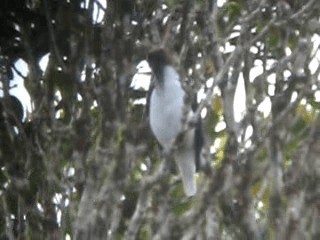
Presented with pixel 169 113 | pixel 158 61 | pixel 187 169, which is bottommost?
pixel 187 169

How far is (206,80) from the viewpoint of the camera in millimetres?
3100

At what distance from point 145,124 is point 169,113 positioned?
16cm

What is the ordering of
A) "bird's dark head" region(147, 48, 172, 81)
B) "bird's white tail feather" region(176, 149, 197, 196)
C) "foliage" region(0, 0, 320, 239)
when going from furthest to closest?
1. "bird's white tail feather" region(176, 149, 197, 196)
2. "bird's dark head" region(147, 48, 172, 81)
3. "foliage" region(0, 0, 320, 239)

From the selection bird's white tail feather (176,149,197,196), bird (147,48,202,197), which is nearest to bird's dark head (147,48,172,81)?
bird (147,48,202,197)

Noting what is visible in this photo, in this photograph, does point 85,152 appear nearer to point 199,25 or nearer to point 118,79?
point 118,79

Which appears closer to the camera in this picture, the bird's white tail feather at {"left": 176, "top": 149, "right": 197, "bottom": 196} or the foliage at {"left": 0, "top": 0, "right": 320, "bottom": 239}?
the foliage at {"left": 0, "top": 0, "right": 320, "bottom": 239}

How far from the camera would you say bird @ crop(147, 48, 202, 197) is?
10.2 ft

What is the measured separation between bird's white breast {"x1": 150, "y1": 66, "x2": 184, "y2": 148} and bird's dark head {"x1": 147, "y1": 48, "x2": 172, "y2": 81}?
0.02 m

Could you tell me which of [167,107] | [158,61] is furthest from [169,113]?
[158,61]

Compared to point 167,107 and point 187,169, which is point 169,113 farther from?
point 187,169

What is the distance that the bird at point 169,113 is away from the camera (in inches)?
123

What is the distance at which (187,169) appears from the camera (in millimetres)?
3234

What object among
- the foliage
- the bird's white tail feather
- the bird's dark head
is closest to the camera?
the foliage

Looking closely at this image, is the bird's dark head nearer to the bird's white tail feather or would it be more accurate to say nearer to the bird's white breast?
the bird's white breast
